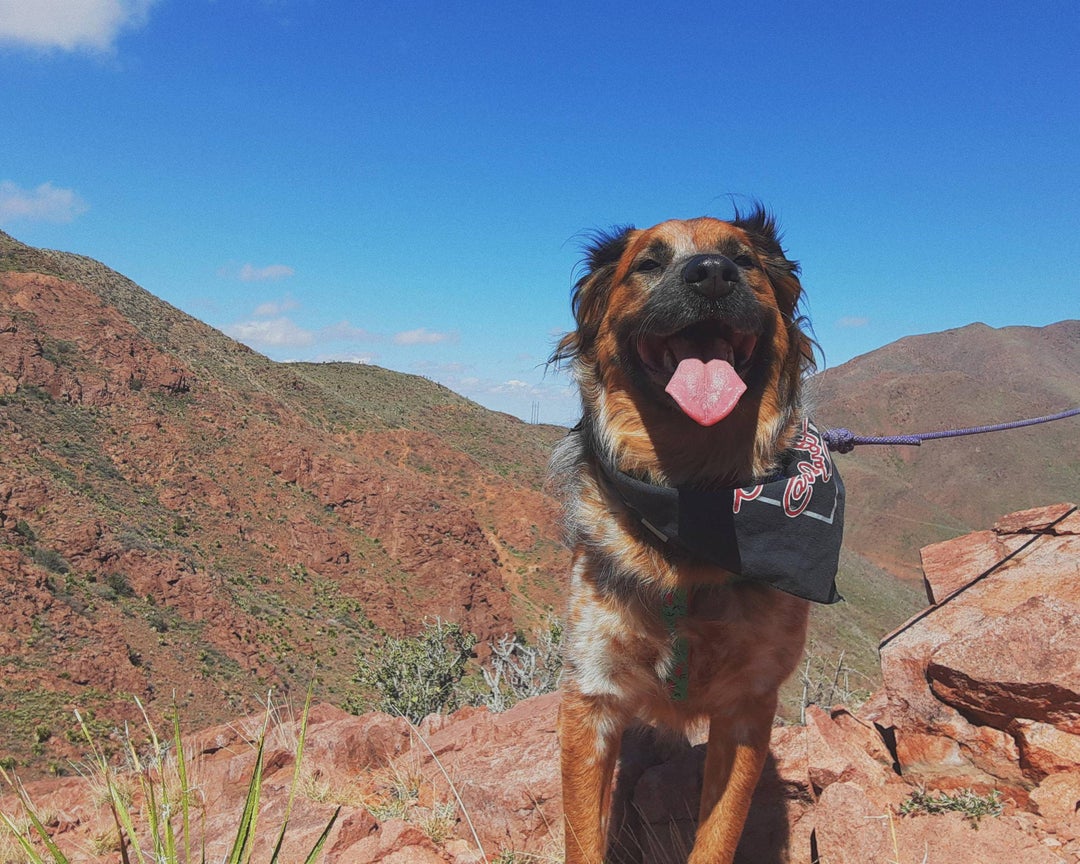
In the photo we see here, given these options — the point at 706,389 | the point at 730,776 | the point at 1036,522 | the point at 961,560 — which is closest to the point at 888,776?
the point at 730,776

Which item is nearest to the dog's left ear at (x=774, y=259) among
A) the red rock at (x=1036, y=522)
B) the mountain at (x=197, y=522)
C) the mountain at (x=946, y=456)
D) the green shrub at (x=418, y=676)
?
the red rock at (x=1036, y=522)

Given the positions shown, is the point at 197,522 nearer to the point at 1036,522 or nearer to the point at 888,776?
the point at 888,776

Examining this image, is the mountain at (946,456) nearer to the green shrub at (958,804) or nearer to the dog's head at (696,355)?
the green shrub at (958,804)

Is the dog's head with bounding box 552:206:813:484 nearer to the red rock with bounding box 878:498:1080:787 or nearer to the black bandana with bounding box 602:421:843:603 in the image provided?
the black bandana with bounding box 602:421:843:603

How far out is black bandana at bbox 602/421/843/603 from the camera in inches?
122

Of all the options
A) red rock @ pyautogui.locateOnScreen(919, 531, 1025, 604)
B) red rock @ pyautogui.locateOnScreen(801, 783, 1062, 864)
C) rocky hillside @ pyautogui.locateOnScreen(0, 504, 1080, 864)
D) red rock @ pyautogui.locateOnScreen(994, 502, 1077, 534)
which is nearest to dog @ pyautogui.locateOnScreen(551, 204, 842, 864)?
red rock @ pyautogui.locateOnScreen(801, 783, 1062, 864)

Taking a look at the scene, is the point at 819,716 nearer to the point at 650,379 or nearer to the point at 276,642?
the point at 650,379

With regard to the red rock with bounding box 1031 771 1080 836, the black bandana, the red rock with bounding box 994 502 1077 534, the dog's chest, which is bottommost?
the red rock with bounding box 1031 771 1080 836

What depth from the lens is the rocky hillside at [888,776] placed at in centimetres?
354

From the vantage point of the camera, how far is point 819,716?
4.83 metres

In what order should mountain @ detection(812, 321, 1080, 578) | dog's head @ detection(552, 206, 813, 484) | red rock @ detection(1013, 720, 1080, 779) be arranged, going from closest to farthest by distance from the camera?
dog's head @ detection(552, 206, 813, 484)
red rock @ detection(1013, 720, 1080, 779)
mountain @ detection(812, 321, 1080, 578)

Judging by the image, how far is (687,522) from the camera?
10.3 ft

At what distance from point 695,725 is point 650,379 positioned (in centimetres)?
173

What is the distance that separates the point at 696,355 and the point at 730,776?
189 centimetres
